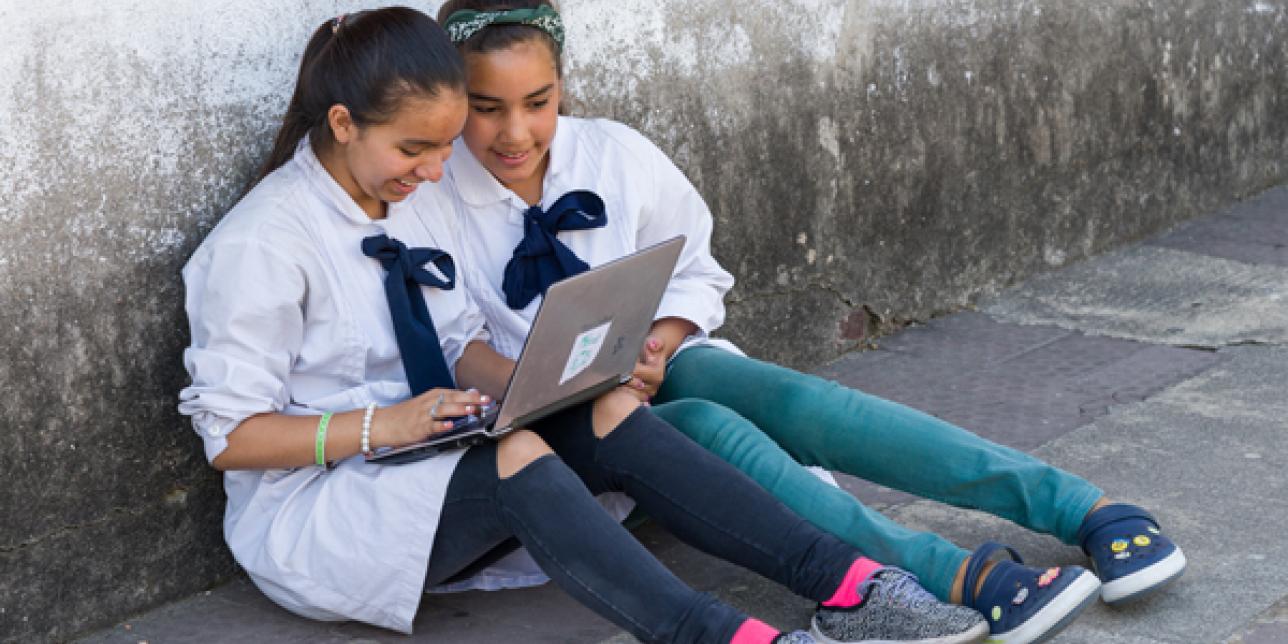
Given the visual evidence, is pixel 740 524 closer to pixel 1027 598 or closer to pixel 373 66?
pixel 1027 598

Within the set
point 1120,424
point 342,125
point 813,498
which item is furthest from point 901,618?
point 1120,424

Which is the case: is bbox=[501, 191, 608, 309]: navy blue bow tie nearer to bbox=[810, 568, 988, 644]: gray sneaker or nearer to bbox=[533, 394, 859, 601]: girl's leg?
bbox=[533, 394, 859, 601]: girl's leg

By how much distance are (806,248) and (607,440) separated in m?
1.60

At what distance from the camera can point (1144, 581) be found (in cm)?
295

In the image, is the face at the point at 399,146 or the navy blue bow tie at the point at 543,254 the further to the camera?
the navy blue bow tie at the point at 543,254

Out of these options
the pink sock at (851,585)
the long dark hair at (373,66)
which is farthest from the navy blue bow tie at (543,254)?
the pink sock at (851,585)

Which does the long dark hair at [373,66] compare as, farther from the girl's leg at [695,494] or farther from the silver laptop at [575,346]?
the girl's leg at [695,494]

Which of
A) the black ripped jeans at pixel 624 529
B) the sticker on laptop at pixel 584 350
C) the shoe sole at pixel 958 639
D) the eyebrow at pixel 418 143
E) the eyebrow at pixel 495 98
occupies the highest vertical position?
the eyebrow at pixel 495 98

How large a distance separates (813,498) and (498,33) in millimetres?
1023

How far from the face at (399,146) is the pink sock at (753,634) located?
0.96 m

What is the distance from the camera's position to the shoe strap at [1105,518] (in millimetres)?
3066

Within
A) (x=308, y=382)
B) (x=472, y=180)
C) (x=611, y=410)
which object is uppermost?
(x=472, y=180)

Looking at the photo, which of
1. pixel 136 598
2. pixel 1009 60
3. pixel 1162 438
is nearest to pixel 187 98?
pixel 136 598

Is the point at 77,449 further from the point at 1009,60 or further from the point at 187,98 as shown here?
the point at 1009,60
